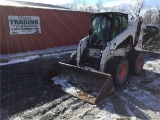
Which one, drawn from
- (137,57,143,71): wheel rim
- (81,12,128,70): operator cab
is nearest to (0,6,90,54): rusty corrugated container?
(81,12,128,70): operator cab

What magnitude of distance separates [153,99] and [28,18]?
9845 millimetres

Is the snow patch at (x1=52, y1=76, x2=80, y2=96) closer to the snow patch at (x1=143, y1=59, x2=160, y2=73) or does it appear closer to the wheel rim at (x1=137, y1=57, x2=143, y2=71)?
the wheel rim at (x1=137, y1=57, x2=143, y2=71)

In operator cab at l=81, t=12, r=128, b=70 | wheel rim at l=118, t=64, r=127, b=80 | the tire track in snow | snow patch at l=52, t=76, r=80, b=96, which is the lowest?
the tire track in snow

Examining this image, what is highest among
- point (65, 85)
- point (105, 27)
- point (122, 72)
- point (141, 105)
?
point (105, 27)

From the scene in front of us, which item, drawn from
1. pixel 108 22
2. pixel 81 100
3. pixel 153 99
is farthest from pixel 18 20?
pixel 153 99

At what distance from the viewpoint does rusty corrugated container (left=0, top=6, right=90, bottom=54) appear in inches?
459

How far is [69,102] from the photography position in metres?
5.16

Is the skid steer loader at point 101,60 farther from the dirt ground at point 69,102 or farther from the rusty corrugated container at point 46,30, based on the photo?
the rusty corrugated container at point 46,30

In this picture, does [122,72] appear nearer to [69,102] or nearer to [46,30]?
[69,102]

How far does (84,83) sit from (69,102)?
1.00 meters

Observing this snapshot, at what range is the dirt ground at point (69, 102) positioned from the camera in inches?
178

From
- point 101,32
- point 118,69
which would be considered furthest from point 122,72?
point 101,32

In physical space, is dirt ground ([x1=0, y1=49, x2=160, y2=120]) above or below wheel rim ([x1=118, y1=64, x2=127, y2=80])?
below

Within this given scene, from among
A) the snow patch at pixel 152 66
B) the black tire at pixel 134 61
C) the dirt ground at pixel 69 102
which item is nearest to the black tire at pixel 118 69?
the dirt ground at pixel 69 102
